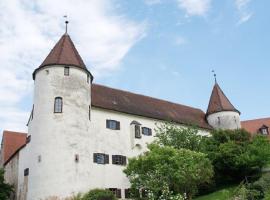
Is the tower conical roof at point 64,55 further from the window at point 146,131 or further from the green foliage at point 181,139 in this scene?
the green foliage at point 181,139

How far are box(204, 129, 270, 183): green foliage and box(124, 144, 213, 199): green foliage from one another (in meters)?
7.20

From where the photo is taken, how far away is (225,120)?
2018 inches

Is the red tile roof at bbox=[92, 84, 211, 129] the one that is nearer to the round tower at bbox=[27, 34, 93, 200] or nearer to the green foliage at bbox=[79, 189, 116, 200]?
→ the round tower at bbox=[27, 34, 93, 200]

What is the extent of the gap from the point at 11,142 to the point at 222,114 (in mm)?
29567

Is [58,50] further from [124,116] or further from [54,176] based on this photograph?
[54,176]

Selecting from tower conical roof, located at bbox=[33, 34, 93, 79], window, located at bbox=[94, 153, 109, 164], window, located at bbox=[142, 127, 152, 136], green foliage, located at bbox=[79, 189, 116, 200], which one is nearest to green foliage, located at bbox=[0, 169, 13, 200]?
green foliage, located at bbox=[79, 189, 116, 200]

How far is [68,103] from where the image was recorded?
35344 millimetres

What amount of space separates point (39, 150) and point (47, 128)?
2.11m

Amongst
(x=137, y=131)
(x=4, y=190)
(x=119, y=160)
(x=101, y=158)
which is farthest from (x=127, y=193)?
(x=4, y=190)

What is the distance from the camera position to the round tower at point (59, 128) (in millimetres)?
32656

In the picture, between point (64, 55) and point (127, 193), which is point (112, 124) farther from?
point (64, 55)

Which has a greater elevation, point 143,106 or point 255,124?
point 255,124

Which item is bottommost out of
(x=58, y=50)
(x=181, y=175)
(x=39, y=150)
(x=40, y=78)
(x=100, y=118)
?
(x=181, y=175)

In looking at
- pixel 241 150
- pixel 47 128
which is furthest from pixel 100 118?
pixel 241 150
